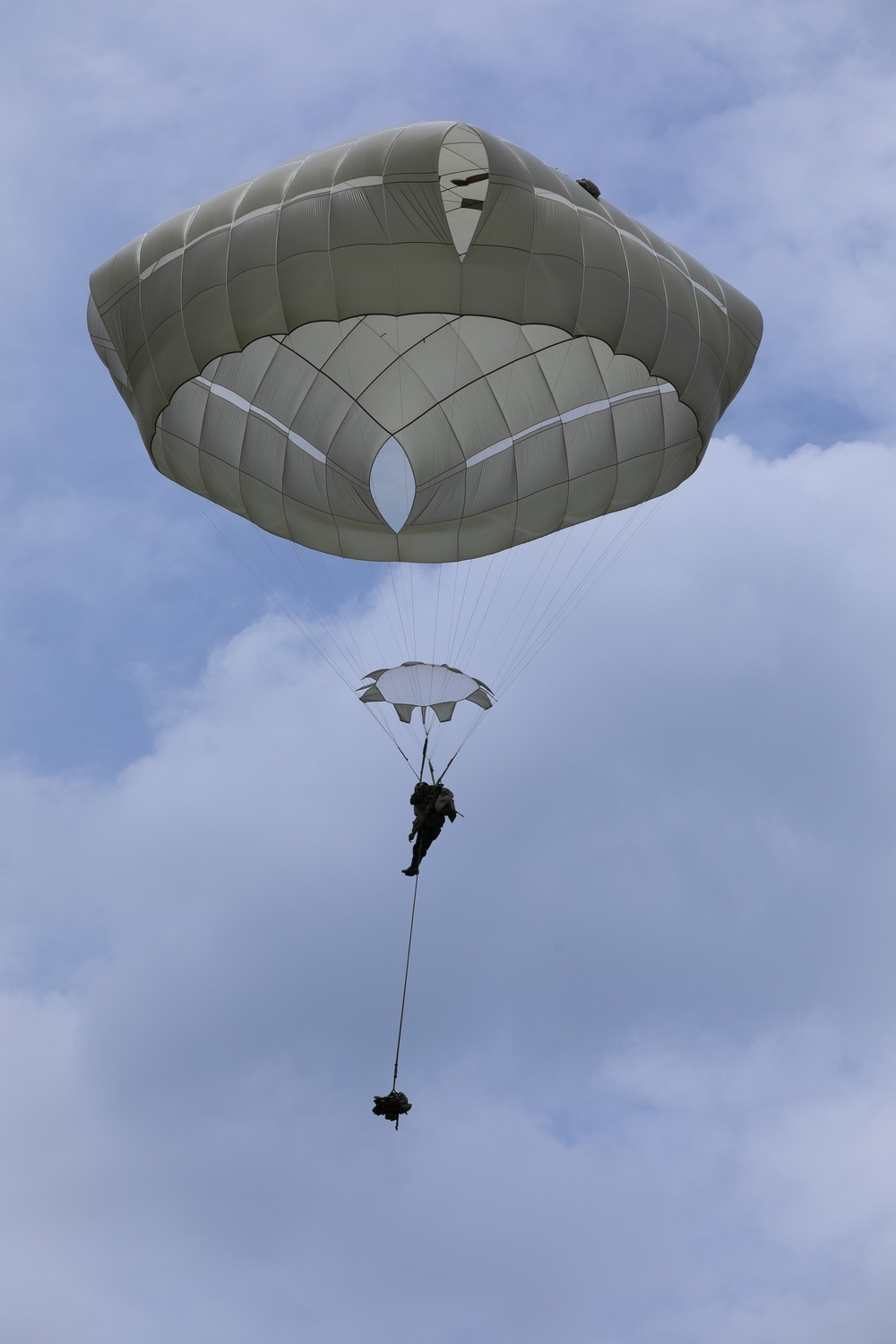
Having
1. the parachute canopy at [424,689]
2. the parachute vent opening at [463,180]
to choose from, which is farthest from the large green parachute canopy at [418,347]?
the parachute canopy at [424,689]

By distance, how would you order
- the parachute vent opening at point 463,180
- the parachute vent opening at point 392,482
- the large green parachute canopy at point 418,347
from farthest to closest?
the parachute vent opening at point 392,482, the large green parachute canopy at point 418,347, the parachute vent opening at point 463,180

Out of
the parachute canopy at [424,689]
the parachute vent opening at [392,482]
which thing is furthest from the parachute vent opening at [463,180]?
the parachute canopy at [424,689]

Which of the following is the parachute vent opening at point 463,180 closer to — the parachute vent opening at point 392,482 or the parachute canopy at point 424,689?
the parachute vent opening at point 392,482

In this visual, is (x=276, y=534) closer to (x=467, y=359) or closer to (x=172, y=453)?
(x=172, y=453)

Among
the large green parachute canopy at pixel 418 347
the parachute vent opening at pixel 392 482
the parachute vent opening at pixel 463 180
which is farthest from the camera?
the parachute vent opening at pixel 392 482

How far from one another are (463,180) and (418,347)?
258cm

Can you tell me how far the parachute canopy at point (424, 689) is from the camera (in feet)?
63.2

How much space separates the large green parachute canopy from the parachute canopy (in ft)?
5.73

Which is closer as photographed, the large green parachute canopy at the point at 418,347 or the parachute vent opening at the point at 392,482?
the large green parachute canopy at the point at 418,347

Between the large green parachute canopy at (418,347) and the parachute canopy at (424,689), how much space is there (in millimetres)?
1747

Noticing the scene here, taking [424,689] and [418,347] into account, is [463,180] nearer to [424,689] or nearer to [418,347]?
[418,347]

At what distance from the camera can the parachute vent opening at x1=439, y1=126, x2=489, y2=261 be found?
53.2 ft

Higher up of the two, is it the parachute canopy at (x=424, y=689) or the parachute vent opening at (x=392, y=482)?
the parachute vent opening at (x=392, y=482)

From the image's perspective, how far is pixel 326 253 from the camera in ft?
54.3
